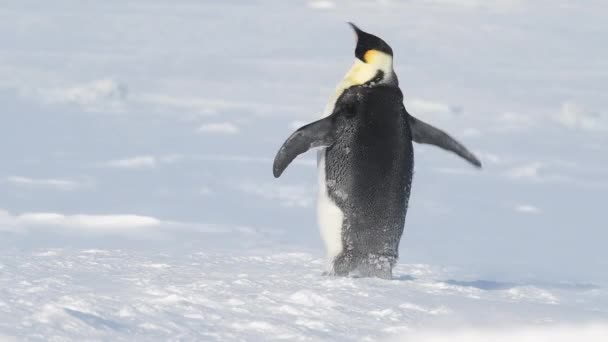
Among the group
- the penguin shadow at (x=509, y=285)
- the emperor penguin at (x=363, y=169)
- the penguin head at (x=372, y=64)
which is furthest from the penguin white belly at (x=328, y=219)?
the penguin shadow at (x=509, y=285)

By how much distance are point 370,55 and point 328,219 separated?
73cm

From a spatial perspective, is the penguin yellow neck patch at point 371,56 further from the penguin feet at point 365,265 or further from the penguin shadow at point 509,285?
the penguin shadow at point 509,285

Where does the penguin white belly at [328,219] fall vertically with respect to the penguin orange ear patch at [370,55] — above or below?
below

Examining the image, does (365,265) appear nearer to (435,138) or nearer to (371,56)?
(435,138)

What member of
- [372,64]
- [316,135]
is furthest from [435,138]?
[316,135]

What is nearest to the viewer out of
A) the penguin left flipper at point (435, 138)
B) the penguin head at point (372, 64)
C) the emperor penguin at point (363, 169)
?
the emperor penguin at point (363, 169)

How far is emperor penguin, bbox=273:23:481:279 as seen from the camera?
13.1 ft

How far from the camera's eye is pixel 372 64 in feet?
13.8

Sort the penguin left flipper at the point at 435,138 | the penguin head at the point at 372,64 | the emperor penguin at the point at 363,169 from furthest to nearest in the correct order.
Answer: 1. the penguin left flipper at the point at 435,138
2. the penguin head at the point at 372,64
3. the emperor penguin at the point at 363,169

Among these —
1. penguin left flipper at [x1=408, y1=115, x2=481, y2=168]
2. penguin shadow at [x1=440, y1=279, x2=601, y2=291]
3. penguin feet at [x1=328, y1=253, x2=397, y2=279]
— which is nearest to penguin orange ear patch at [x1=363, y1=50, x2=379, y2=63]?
penguin left flipper at [x1=408, y1=115, x2=481, y2=168]

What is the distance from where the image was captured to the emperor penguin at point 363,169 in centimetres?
401

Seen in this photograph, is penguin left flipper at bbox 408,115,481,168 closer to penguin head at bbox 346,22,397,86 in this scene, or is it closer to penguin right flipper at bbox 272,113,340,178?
penguin head at bbox 346,22,397,86

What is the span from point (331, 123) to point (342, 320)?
1247 mm

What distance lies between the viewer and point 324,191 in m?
4.12
